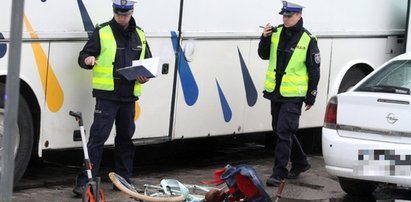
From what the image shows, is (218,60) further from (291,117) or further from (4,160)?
(4,160)

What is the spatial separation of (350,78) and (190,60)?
285 centimetres

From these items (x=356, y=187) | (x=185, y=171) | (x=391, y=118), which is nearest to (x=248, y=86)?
(x=185, y=171)

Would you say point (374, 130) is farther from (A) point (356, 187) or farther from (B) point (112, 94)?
(B) point (112, 94)

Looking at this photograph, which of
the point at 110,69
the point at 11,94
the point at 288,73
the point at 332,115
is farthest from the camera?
the point at 288,73

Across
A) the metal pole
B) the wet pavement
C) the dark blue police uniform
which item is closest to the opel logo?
the wet pavement

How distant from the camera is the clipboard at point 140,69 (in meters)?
6.93

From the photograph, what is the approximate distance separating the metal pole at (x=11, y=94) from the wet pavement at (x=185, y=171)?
324cm

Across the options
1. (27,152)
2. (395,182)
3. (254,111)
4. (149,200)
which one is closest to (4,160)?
(149,200)

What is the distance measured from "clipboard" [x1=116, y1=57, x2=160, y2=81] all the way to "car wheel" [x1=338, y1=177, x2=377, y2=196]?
6.87 ft

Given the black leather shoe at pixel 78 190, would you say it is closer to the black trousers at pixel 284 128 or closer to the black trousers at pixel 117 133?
the black trousers at pixel 117 133

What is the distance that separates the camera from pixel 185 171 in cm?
884

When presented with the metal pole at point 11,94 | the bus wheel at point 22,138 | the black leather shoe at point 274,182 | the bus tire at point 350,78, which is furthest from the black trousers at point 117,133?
the bus tire at point 350,78

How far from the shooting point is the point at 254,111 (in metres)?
9.10

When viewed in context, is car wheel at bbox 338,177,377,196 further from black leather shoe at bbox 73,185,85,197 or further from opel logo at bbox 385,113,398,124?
black leather shoe at bbox 73,185,85,197
